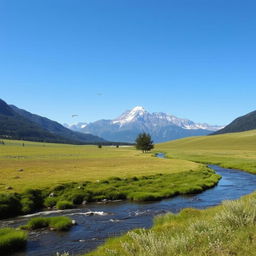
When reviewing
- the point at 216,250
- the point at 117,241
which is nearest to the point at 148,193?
the point at 117,241

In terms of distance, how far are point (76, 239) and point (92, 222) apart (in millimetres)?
4671

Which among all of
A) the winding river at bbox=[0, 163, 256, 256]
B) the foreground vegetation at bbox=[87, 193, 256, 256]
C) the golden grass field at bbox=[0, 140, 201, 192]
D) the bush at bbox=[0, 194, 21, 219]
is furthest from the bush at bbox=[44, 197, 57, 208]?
the foreground vegetation at bbox=[87, 193, 256, 256]

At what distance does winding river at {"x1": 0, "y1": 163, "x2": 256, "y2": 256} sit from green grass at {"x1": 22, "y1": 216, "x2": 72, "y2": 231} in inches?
28.1

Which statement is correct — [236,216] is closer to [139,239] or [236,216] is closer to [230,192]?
[139,239]

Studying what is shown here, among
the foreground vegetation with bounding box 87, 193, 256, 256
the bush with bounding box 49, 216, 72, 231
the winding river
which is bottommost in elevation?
the winding river

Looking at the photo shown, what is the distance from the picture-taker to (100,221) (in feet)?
85.5

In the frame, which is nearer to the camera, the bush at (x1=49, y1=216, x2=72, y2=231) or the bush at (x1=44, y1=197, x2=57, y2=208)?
the bush at (x1=49, y1=216, x2=72, y2=231)

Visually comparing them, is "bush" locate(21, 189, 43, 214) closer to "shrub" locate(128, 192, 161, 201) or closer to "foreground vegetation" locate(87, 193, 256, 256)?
"shrub" locate(128, 192, 161, 201)

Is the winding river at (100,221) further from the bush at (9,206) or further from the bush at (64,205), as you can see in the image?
the bush at (9,206)

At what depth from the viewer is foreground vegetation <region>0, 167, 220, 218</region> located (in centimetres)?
3116

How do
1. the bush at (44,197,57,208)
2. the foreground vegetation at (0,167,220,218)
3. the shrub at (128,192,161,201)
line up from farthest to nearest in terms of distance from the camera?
the shrub at (128,192,161,201)
the bush at (44,197,57,208)
the foreground vegetation at (0,167,220,218)

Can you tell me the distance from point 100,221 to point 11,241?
8559mm

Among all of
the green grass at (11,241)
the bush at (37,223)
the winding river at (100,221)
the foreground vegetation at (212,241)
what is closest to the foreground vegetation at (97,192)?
the winding river at (100,221)

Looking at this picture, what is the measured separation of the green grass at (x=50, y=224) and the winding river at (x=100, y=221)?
0.71 m
